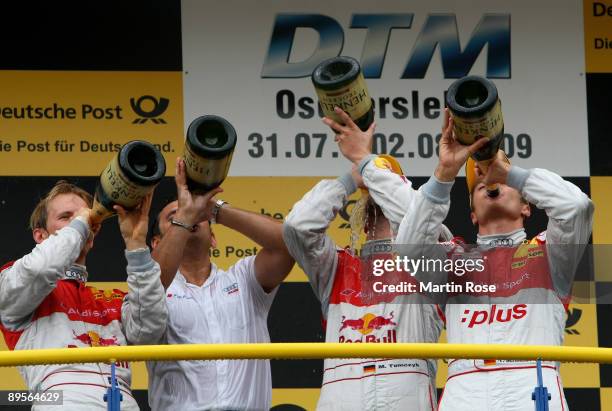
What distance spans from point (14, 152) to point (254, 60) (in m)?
0.91

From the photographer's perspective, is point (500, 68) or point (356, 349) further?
point (500, 68)

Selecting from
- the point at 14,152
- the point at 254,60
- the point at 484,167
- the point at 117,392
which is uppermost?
the point at 254,60

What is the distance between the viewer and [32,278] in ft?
13.6

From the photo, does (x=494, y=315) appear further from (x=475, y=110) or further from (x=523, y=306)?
(x=475, y=110)

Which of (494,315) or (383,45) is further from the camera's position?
(383,45)

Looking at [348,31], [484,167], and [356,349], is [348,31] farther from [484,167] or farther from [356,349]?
[356,349]

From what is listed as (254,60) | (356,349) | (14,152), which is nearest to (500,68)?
(254,60)

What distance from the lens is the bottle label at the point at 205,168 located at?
14.0 feet

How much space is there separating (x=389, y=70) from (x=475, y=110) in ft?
4.98

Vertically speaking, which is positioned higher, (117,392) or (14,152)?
(14,152)

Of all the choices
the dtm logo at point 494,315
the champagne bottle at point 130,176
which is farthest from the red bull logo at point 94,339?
the dtm logo at point 494,315

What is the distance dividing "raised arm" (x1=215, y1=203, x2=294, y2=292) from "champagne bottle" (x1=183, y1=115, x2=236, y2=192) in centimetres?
24

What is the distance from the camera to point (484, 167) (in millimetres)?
4273

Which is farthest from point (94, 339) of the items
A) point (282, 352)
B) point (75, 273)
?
point (282, 352)
